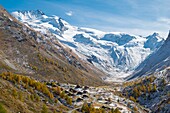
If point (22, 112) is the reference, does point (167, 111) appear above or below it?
above

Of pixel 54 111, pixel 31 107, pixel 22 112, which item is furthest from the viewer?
pixel 54 111

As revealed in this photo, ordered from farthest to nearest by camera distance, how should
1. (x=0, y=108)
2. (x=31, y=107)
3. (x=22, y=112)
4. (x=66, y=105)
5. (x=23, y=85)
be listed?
(x=66, y=105), (x=23, y=85), (x=31, y=107), (x=22, y=112), (x=0, y=108)

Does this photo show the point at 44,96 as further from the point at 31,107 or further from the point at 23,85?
the point at 31,107

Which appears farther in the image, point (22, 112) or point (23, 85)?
point (23, 85)

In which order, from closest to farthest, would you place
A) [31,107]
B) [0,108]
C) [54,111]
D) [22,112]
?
[0,108]
[22,112]
[31,107]
[54,111]

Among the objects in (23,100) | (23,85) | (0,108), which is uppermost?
(23,85)

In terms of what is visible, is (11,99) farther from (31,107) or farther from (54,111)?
(54,111)

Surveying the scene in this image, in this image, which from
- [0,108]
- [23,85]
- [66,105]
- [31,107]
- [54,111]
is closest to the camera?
[0,108]

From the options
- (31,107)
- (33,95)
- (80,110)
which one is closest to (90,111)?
(80,110)

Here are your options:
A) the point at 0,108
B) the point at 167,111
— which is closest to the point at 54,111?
the point at 0,108
